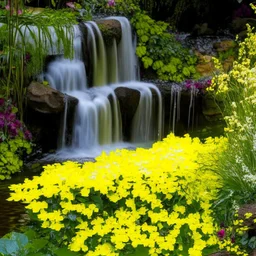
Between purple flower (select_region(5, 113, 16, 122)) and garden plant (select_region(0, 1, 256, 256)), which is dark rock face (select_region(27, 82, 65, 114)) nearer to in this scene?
purple flower (select_region(5, 113, 16, 122))

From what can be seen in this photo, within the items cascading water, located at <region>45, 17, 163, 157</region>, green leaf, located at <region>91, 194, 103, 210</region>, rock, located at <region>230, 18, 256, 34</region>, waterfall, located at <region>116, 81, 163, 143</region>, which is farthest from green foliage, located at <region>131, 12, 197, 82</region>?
green leaf, located at <region>91, 194, 103, 210</region>

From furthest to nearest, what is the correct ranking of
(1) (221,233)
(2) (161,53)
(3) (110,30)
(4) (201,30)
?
(4) (201,30) → (2) (161,53) → (3) (110,30) → (1) (221,233)

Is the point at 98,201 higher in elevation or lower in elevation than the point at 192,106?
higher

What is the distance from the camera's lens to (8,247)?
3.02 meters

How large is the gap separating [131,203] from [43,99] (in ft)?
15.9

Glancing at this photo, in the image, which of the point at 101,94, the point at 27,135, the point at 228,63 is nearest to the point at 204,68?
the point at 228,63

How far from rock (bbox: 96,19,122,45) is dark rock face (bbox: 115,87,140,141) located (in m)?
1.03

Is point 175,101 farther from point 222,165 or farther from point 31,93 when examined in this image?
point 222,165

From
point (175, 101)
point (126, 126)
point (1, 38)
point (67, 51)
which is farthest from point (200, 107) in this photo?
point (1, 38)

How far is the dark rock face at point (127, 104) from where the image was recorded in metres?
9.28

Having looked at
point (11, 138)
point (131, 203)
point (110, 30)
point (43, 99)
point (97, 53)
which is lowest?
point (11, 138)

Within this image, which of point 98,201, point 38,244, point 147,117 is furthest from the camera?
point 147,117

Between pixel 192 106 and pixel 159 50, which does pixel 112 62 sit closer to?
pixel 159 50

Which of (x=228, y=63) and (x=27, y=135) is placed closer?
(x=27, y=135)
